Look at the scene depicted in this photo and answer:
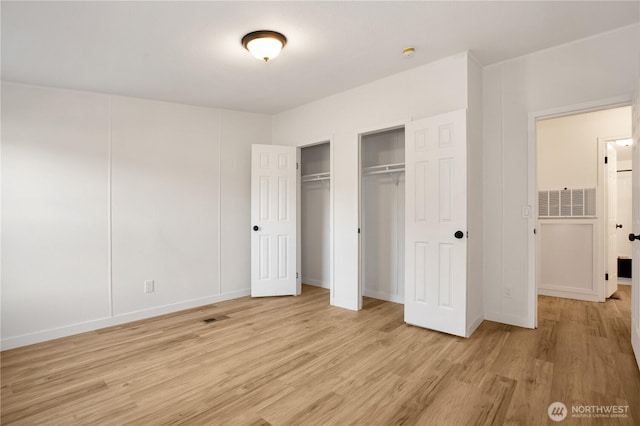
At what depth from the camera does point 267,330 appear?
10.8 feet

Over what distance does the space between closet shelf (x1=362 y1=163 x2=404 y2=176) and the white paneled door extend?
1.08 meters

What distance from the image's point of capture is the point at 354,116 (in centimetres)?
388

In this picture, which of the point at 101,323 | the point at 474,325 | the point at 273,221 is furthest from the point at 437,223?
the point at 101,323

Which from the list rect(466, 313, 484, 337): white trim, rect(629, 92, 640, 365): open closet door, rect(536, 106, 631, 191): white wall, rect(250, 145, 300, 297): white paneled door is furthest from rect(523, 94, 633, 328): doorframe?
rect(250, 145, 300, 297): white paneled door

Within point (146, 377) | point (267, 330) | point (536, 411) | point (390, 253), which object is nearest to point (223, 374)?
point (146, 377)

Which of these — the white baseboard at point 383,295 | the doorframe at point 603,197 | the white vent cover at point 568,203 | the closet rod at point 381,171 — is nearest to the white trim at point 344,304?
the white baseboard at point 383,295

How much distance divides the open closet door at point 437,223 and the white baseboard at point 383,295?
82 cm

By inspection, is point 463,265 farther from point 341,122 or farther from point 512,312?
point 341,122

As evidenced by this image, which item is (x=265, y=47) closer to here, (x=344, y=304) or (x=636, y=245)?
(x=344, y=304)

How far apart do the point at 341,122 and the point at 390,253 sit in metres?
1.86

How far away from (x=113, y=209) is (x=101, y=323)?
129 centimetres

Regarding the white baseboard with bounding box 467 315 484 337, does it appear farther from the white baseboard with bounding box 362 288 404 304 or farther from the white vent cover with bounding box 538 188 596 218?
the white vent cover with bounding box 538 188 596 218

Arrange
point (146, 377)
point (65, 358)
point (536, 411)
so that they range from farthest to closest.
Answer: point (65, 358)
point (146, 377)
point (536, 411)

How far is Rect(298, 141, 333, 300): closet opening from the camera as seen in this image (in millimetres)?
5059
